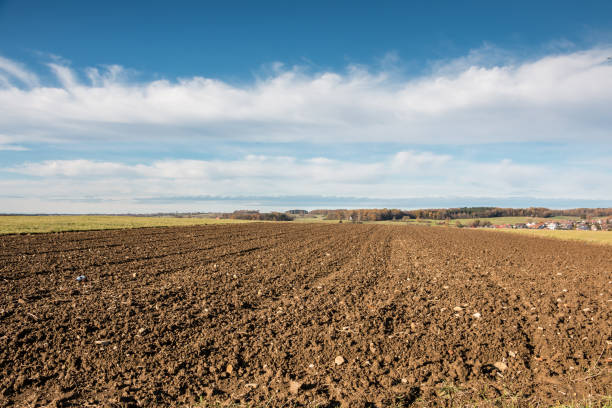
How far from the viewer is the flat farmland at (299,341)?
17.3 feet

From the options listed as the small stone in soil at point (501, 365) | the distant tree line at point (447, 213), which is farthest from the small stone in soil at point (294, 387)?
the distant tree line at point (447, 213)

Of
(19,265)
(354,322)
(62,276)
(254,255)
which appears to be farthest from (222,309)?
(19,265)

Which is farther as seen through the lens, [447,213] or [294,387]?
[447,213]

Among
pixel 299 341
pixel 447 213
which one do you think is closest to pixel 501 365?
pixel 299 341

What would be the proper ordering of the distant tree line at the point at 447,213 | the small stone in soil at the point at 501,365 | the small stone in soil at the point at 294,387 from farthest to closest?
the distant tree line at the point at 447,213 < the small stone in soil at the point at 501,365 < the small stone in soil at the point at 294,387

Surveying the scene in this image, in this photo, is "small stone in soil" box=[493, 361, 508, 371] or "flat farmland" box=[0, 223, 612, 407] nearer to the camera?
"flat farmland" box=[0, 223, 612, 407]

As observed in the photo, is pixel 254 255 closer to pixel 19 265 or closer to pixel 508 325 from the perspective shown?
pixel 19 265

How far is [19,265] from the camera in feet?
52.4

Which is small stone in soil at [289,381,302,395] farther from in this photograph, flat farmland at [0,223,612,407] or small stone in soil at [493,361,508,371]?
small stone in soil at [493,361,508,371]

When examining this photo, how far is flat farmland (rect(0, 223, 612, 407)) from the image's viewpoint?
5270mm

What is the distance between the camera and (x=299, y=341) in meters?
7.12

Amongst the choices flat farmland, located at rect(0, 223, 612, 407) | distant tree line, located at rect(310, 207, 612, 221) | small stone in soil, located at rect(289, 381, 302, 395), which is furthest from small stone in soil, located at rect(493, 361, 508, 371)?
→ distant tree line, located at rect(310, 207, 612, 221)

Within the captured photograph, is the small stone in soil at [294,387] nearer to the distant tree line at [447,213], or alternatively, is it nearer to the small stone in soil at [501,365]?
the small stone in soil at [501,365]

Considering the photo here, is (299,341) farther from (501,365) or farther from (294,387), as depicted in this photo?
(501,365)
